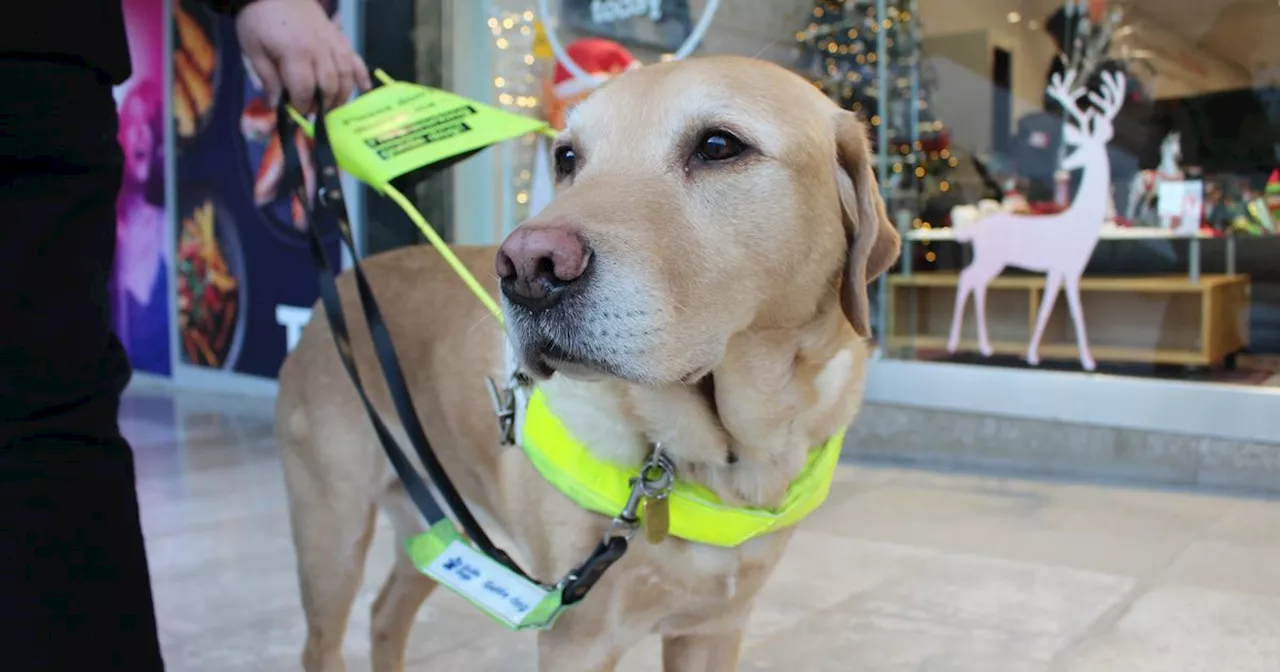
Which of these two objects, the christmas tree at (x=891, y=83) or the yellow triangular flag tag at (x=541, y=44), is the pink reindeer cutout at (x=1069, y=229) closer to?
the christmas tree at (x=891, y=83)

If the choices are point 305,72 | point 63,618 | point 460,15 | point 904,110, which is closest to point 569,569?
point 63,618

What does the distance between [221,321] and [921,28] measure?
17.6ft

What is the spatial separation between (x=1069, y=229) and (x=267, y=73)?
4.06m

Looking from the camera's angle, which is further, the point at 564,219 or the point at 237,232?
the point at 237,232

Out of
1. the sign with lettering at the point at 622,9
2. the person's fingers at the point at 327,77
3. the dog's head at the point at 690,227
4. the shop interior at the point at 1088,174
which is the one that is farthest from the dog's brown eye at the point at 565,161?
the sign with lettering at the point at 622,9

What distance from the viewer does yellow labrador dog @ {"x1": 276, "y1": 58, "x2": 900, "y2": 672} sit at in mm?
1387

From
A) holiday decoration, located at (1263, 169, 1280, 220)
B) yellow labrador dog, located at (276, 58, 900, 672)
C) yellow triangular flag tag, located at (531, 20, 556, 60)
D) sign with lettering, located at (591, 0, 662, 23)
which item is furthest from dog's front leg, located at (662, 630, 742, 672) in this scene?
yellow triangular flag tag, located at (531, 20, 556, 60)

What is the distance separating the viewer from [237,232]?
24.7ft

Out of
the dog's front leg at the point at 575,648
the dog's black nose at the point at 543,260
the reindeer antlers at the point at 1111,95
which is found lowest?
the dog's front leg at the point at 575,648

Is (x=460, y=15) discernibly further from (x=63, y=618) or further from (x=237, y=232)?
(x=63, y=618)

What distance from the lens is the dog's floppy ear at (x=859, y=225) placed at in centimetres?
172

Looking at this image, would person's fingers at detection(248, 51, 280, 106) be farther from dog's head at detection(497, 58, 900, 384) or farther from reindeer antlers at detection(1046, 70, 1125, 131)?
reindeer antlers at detection(1046, 70, 1125, 131)

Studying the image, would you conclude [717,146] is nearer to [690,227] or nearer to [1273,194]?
[690,227]

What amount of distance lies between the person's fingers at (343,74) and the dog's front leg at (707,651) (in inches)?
52.1
